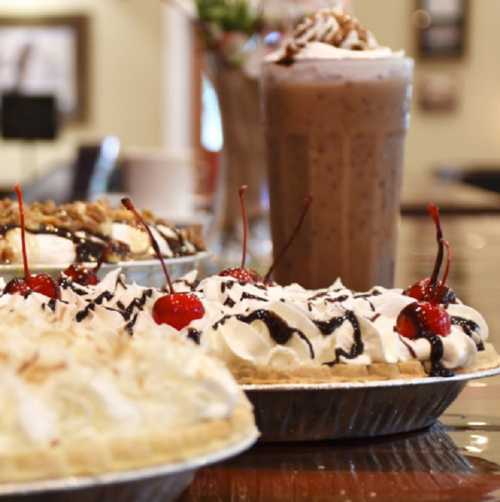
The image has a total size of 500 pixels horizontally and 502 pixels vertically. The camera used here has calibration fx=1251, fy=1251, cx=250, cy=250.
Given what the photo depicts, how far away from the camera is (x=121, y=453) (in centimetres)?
74

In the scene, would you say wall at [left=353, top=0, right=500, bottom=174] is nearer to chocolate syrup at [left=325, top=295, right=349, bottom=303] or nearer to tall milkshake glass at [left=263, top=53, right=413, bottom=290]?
tall milkshake glass at [left=263, top=53, right=413, bottom=290]

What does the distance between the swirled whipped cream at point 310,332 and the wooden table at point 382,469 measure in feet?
0.25

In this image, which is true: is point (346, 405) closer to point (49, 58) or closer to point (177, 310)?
point (177, 310)

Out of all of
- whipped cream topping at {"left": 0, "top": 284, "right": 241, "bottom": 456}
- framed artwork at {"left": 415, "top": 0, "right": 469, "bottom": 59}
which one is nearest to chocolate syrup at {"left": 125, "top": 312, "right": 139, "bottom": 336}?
whipped cream topping at {"left": 0, "top": 284, "right": 241, "bottom": 456}

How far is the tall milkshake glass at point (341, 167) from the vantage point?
188 centimetres

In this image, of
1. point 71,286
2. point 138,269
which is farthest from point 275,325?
point 138,269

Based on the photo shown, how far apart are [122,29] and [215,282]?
1122cm

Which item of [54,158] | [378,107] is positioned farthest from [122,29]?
[378,107]

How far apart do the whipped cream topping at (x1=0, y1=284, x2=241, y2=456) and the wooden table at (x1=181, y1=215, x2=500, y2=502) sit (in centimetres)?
15

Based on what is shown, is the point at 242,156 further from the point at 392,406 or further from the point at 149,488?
the point at 149,488

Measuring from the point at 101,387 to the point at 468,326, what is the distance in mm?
492

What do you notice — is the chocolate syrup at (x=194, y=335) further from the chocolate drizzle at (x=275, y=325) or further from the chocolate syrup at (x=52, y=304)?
the chocolate syrup at (x=52, y=304)

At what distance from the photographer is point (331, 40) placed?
184cm

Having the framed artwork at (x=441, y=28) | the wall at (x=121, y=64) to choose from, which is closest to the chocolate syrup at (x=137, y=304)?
the framed artwork at (x=441, y=28)
